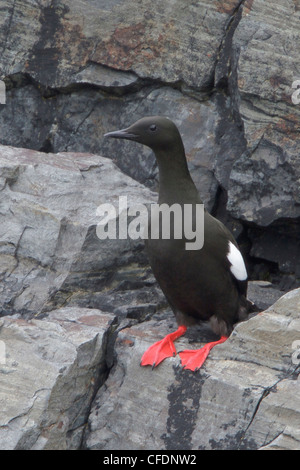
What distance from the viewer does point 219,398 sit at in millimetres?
4559

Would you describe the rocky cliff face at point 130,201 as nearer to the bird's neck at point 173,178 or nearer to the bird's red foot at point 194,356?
the bird's red foot at point 194,356

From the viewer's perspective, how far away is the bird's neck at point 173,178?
5.09 meters

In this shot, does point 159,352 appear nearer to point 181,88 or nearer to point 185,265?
point 185,265

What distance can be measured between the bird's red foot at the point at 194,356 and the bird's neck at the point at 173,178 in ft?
3.17

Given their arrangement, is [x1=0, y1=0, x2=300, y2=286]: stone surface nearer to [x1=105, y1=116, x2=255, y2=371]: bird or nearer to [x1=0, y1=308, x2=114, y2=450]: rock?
[x1=105, y1=116, x2=255, y2=371]: bird

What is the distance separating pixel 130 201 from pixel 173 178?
3.14ft

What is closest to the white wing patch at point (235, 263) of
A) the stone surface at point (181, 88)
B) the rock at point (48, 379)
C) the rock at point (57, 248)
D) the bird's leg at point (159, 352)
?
the bird's leg at point (159, 352)

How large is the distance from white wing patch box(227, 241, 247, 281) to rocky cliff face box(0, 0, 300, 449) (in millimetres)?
499

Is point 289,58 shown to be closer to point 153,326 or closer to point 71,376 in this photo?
point 153,326

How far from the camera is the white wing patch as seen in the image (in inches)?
200

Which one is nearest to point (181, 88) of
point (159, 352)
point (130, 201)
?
point (130, 201)

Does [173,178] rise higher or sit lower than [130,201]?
higher

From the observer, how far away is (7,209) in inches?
230

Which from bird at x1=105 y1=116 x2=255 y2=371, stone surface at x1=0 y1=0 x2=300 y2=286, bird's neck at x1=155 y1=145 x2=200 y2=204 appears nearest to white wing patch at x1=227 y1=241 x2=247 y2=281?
bird at x1=105 y1=116 x2=255 y2=371
